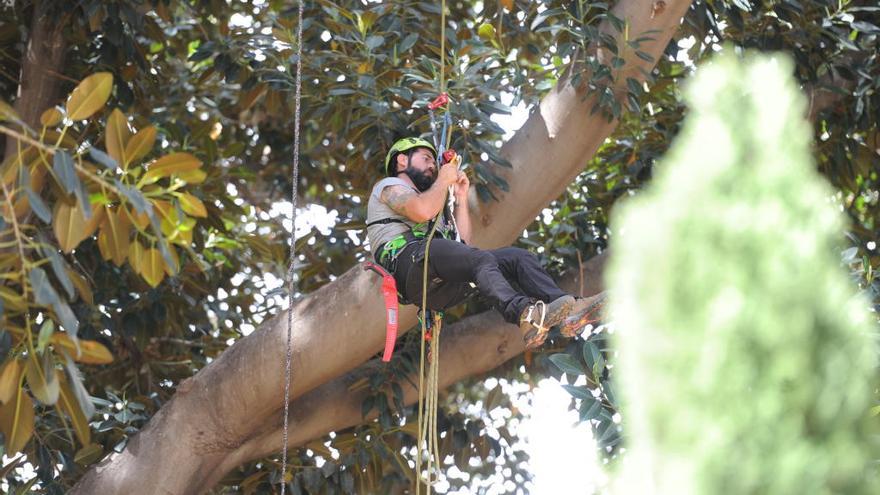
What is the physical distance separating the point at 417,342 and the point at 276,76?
4.88 feet

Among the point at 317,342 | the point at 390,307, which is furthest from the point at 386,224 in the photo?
A: the point at 317,342

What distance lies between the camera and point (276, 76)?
6246 mm

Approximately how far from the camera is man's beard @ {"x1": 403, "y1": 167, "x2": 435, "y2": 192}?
17.4 ft

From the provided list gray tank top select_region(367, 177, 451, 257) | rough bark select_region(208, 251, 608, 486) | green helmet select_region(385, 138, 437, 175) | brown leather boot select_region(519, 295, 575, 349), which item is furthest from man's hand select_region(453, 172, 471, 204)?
rough bark select_region(208, 251, 608, 486)

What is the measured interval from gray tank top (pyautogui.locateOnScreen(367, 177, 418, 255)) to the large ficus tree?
435 mm

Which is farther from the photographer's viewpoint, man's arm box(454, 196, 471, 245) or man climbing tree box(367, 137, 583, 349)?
man's arm box(454, 196, 471, 245)

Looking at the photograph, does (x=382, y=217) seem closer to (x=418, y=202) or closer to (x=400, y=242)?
(x=400, y=242)

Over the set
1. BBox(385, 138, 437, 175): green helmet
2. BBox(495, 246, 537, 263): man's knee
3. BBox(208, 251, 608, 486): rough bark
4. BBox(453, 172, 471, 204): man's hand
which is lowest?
BBox(208, 251, 608, 486): rough bark

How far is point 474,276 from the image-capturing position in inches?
188

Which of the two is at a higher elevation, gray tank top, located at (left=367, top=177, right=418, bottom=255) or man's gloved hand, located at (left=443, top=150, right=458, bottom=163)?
man's gloved hand, located at (left=443, top=150, right=458, bottom=163)

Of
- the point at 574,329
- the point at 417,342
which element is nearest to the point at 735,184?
the point at 574,329

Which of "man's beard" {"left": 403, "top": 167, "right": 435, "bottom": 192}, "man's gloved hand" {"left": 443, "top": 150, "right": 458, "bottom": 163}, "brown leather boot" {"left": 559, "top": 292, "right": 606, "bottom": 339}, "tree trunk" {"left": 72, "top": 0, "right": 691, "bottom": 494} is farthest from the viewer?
"tree trunk" {"left": 72, "top": 0, "right": 691, "bottom": 494}

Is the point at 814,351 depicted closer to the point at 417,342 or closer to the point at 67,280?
the point at 67,280

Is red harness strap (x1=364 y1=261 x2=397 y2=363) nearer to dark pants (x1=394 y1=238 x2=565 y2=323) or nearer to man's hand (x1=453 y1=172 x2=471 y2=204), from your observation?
dark pants (x1=394 y1=238 x2=565 y2=323)
